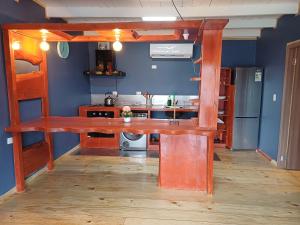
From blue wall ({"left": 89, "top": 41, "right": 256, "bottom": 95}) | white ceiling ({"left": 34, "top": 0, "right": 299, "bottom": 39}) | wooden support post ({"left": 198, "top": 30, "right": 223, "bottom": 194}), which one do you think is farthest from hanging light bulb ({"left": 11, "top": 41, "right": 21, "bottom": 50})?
blue wall ({"left": 89, "top": 41, "right": 256, "bottom": 95})

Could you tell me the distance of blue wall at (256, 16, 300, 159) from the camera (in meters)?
3.66

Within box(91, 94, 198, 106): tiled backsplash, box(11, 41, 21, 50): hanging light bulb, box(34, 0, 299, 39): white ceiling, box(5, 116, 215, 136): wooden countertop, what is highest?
box(34, 0, 299, 39): white ceiling

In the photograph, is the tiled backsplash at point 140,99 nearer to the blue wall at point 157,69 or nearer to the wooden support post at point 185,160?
the blue wall at point 157,69

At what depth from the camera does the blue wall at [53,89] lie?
2715 mm

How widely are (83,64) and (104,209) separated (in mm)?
3413

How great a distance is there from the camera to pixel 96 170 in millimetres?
3664

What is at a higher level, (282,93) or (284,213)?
(282,93)

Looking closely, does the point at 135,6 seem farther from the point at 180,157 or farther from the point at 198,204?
the point at 198,204

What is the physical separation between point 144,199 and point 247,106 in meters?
3.00

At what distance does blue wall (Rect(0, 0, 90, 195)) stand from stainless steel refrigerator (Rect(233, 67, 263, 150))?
128 inches

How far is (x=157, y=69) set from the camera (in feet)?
17.4

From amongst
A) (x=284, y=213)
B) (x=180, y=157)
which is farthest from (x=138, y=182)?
(x=284, y=213)

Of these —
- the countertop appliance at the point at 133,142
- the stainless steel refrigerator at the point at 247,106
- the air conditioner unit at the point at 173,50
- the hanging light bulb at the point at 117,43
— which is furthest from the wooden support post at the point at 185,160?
the air conditioner unit at the point at 173,50

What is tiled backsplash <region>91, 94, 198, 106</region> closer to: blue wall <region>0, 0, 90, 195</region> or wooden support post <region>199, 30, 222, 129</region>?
blue wall <region>0, 0, 90, 195</region>
